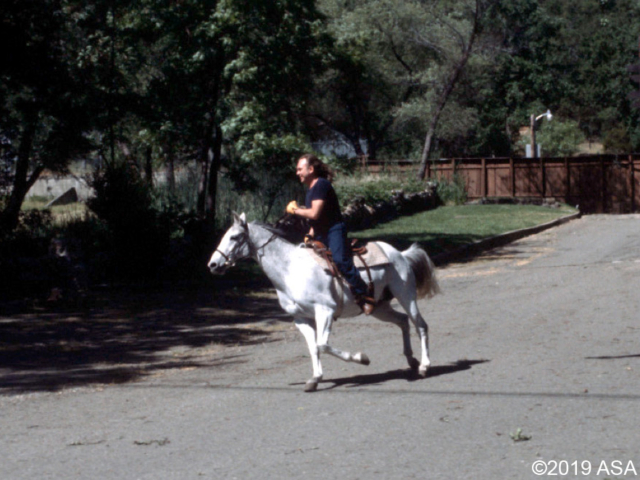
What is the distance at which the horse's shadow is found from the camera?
8.56 metres

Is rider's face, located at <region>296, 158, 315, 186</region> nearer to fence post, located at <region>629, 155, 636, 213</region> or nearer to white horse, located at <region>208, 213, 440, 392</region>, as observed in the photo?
white horse, located at <region>208, 213, 440, 392</region>

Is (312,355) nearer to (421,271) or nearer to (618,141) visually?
(421,271)

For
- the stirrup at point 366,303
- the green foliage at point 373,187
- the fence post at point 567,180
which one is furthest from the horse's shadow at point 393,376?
the fence post at point 567,180

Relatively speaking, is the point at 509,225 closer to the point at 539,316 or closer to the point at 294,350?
the point at 539,316

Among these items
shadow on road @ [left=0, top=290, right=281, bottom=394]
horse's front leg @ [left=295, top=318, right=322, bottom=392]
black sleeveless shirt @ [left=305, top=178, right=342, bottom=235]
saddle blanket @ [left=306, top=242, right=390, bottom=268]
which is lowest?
shadow on road @ [left=0, top=290, right=281, bottom=394]

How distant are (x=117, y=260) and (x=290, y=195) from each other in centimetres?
919

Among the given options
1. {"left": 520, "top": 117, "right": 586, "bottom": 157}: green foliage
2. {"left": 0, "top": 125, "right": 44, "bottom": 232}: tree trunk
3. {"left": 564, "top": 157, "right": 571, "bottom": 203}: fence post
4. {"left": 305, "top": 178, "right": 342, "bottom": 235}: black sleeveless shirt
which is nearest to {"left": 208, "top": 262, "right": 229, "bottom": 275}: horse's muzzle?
{"left": 305, "top": 178, "right": 342, "bottom": 235}: black sleeveless shirt

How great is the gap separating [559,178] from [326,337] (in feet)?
118

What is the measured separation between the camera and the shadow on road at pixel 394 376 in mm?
8570

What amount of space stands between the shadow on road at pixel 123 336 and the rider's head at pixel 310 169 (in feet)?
9.14

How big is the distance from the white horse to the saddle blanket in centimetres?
5

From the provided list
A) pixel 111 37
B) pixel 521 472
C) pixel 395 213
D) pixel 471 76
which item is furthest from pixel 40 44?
pixel 471 76

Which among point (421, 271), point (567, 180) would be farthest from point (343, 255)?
point (567, 180)

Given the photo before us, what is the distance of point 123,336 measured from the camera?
40.9ft
